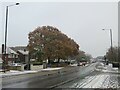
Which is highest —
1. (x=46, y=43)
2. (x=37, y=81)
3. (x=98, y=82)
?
(x=46, y=43)

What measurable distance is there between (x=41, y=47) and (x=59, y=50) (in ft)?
21.2

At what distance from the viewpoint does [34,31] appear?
86.8m

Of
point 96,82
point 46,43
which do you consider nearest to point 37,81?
point 96,82

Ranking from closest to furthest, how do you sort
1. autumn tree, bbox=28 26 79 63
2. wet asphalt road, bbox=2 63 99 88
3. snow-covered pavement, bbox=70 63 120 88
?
snow-covered pavement, bbox=70 63 120 88, wet asphalt road, bbox=2 63 99 88, autumn tree, bbox=28 26 79 63

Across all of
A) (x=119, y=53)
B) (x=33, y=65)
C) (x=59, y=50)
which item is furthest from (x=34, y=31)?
(x=119, y=53)

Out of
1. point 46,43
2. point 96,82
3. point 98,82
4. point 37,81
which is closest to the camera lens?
point 96,82

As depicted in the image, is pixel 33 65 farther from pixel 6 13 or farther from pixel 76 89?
pixel 76 89

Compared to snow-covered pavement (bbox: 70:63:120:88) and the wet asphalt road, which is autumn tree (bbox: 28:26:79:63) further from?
snow-covered pavement (bbox: 70:63:120:88)

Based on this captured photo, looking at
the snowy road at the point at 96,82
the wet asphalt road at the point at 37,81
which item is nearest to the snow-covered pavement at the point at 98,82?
the snowy road at the point at 96,82

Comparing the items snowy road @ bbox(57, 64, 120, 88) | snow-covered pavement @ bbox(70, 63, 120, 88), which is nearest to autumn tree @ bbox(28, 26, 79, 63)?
Answer: snow-covered pavement @ bbox(70, 63, 120, 88)

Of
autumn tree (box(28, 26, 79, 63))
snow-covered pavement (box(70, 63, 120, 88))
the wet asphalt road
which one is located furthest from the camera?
autumn tree (box(28, 26, 79, 63))

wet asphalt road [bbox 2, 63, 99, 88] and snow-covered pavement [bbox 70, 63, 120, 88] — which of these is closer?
snow-covered pavement [bbox 70, 63, 120, 88]

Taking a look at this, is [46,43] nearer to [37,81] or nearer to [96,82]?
[37,81]

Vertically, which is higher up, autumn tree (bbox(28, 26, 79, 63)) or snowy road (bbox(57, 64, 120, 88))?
autumn tree (bbox(28, 26, 79, 63))
